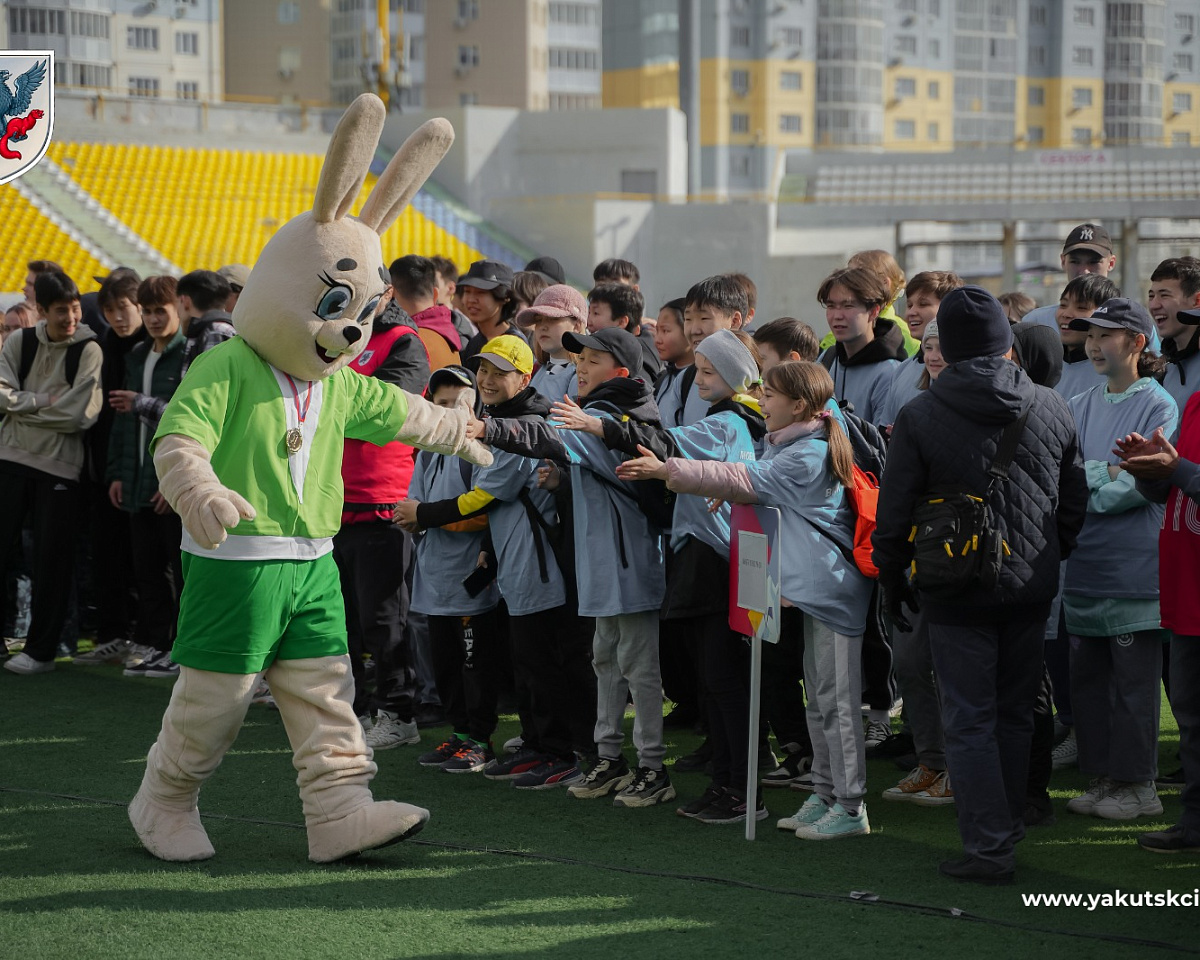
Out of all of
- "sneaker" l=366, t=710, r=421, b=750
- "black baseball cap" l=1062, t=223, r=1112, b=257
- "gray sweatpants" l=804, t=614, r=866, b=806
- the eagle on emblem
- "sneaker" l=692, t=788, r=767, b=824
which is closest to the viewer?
"gray sweatpants" l=804, t=614, r=866, b=806

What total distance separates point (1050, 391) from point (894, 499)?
0.60 m

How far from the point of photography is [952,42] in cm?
5584

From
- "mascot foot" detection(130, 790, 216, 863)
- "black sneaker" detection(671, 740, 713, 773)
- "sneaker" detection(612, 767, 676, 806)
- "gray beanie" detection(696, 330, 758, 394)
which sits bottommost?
"black sneaker" detection(671, 740, 713, 773)

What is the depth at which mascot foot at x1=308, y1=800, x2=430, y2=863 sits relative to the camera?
421 centimetres

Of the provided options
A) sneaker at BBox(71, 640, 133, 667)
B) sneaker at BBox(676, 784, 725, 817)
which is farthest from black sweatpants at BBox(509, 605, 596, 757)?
sneaker at BBox(71, 640, 133, 667)

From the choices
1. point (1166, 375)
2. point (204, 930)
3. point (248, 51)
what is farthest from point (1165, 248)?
point (204, 930)

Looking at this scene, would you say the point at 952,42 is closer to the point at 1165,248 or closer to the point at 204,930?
the point at 1165,248

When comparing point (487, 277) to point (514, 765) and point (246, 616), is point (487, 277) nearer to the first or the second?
point (514, 765)

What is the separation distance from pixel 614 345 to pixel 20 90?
1017 centimetres

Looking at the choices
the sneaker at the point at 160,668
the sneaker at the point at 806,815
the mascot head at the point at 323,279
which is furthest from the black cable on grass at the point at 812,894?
the sneaker at the point at 160,668

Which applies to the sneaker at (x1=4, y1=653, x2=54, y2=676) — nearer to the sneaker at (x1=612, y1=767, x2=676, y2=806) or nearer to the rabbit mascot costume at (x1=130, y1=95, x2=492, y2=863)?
the rabbit mascot costume at (x1=130, y1=95, x2=492, y2=863)

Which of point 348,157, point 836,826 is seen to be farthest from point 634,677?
point 348,157

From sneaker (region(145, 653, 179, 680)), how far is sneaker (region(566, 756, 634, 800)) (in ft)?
9.36

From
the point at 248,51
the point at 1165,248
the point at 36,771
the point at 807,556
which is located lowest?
the point at 36,771
